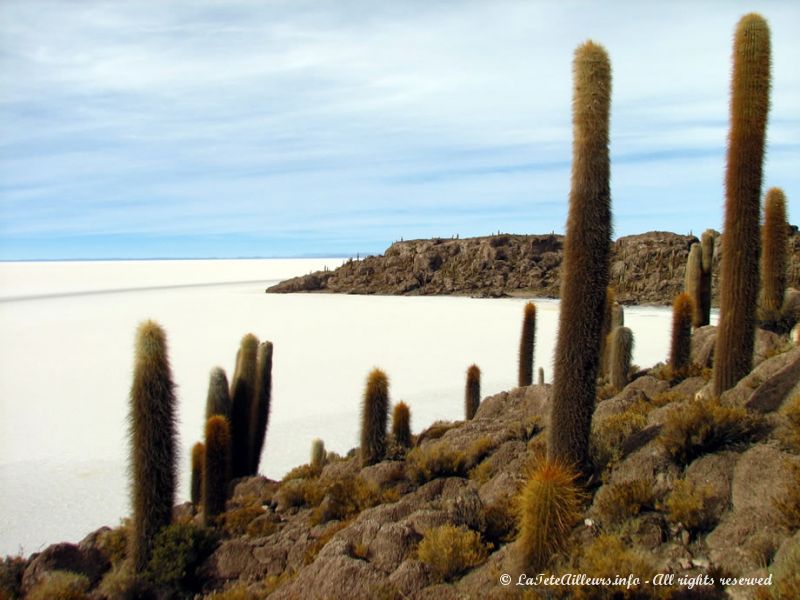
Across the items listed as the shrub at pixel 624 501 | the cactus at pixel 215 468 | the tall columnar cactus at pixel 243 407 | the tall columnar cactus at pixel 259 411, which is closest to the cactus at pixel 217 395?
the tall columnar cactus at pixel 243 407

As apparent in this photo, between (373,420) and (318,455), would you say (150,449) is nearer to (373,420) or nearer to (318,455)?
(373,420)

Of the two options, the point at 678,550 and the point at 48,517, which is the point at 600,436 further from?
the point at 48,517

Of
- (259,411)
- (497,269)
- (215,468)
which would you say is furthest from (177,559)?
(497,269)

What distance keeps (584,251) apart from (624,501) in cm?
248

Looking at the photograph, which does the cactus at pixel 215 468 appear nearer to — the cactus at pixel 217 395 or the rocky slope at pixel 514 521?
the rocky slope at pixel 514 521

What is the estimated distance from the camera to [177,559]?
8.42 metres

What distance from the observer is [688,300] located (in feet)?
37.3

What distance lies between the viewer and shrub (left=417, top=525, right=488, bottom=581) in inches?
251

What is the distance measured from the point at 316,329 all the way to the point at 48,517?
22.4m

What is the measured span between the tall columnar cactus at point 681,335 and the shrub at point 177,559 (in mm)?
7802

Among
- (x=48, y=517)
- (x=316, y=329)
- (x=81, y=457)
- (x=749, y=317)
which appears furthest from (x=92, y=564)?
(x=316, y=329)

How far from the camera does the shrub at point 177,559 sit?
27.3 ft

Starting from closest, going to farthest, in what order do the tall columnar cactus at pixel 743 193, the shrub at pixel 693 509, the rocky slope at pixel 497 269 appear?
the shrub at pixel 693 509 < the tall columnar cactus at pixel 743 193 < the rocky slope at pixel 497 269

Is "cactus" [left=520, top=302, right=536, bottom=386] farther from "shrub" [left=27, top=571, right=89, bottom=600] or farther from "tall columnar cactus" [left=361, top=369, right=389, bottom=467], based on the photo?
"shrub" [left=27, top=571, right=89, bottom=600]
